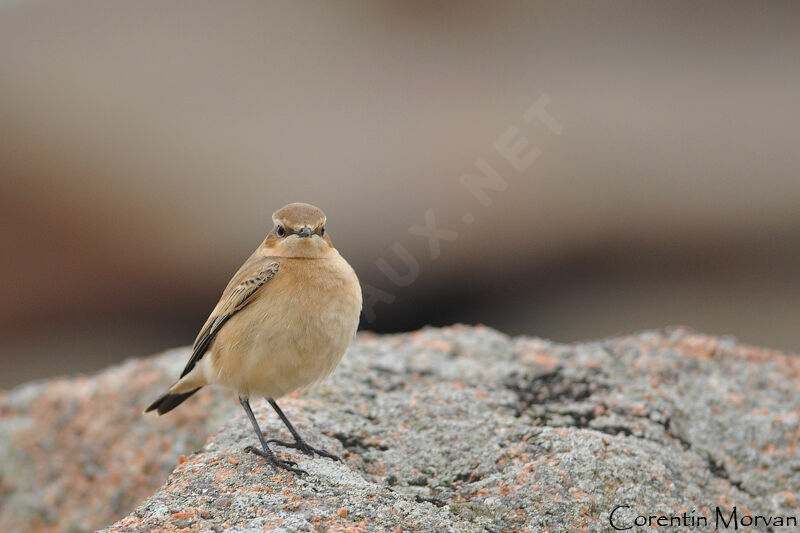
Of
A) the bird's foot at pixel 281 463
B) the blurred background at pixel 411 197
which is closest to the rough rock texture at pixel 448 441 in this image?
the bird's foot at pixel 281 463

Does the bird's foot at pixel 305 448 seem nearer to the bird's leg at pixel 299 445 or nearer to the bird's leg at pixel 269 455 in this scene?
the bird's leg at pixel 299 445

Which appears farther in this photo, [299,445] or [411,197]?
[411,197]

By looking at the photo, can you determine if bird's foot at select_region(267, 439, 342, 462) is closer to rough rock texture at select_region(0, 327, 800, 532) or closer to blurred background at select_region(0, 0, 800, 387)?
rough rock texture at select_region(0, 327, 800, 532)

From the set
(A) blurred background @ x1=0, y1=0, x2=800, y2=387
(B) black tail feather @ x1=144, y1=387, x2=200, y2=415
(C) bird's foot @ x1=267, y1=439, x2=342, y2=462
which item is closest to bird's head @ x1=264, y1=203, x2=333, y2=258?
(C) bird's foot @ x1=267, y1=439, x2=342, y2=462

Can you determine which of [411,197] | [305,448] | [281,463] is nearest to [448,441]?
[305,448]

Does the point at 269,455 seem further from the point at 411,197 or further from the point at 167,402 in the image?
the point at 411,197

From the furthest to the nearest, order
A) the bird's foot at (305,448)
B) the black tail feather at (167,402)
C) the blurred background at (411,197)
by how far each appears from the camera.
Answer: the blurred background at (411,197)
the black tail feather at (167,402)
the bird's foot at (305,448)

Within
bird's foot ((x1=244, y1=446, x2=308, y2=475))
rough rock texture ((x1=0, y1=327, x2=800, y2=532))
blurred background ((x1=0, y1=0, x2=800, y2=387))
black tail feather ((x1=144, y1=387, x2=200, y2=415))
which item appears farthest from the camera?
blurred background ((x1=0, y1=0, x2=800, y2=387))
